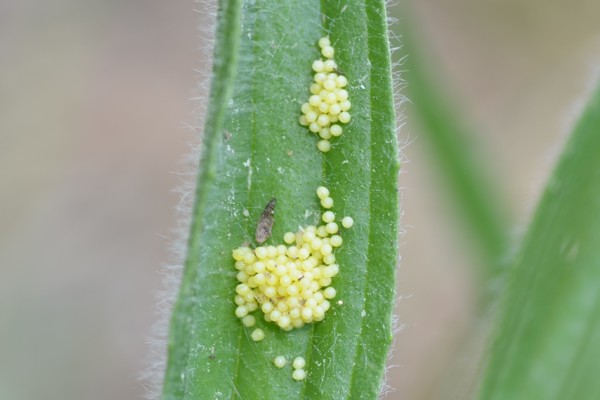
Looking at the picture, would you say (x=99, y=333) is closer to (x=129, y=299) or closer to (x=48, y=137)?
(x=129, y=299)

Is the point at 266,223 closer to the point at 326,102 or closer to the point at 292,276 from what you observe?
the point at 292,276

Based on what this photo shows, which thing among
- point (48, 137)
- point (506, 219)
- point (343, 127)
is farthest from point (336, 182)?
point (48, 137)

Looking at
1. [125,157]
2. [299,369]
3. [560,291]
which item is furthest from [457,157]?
[125,157]

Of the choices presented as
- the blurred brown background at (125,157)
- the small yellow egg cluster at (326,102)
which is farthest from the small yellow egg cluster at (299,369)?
the blurred brown background at (125,157)

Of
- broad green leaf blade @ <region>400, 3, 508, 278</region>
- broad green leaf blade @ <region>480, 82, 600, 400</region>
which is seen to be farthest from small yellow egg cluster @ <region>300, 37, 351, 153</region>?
broad green leaf blade @ <region>400, 3, 508, 278</region>

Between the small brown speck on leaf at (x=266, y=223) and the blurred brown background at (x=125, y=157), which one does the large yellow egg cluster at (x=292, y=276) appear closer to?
the small brown speck on leaf at (x=266, y=223)

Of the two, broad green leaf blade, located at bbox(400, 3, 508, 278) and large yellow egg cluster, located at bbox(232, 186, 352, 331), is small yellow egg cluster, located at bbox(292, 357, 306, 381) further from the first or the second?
broad green leaf blade, located at bbox(400, 3, 508, 278)
